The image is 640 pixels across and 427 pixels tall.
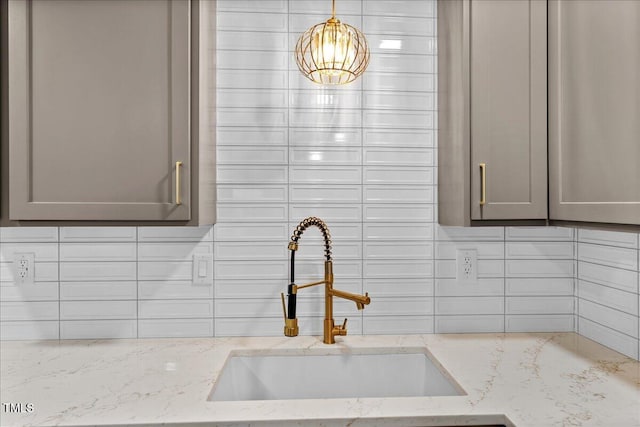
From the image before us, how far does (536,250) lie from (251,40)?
1.34 m

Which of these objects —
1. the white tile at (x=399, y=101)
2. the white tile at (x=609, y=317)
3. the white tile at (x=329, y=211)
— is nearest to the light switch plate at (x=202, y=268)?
the white tile at (x=329, y=211)

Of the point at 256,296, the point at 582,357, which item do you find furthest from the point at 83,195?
the point at 582,357

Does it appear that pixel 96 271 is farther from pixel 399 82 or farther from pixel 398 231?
A: pixel 399 82

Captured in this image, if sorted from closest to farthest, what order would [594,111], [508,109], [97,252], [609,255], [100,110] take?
[594,111]
[100,110]
[508,109]
[609,255]
[97,252]

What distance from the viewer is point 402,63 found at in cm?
175

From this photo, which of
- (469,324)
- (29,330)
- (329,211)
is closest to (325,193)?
(329,211)

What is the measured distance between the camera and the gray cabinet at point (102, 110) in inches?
52.7

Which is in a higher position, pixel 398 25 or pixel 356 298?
pixel 398 25

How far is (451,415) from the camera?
108 centimetres

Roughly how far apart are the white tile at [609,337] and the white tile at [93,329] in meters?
1.69

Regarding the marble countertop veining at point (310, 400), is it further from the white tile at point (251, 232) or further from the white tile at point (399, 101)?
the white tile at point (399, 101)

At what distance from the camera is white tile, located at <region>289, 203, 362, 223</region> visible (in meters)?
1.72

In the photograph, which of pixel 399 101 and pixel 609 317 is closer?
pixel 609 317

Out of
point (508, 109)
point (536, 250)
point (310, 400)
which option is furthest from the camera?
point (536, 250)
